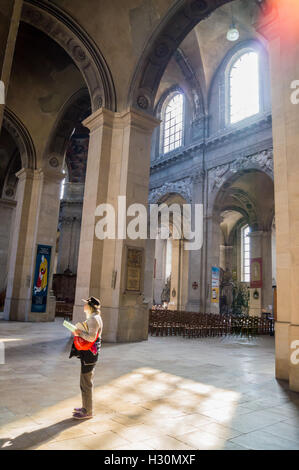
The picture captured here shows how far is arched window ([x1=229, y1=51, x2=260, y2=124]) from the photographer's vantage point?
19.5m

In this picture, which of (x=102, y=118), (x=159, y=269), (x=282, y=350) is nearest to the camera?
(x=282, y=350)

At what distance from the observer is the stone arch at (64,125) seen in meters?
15.1

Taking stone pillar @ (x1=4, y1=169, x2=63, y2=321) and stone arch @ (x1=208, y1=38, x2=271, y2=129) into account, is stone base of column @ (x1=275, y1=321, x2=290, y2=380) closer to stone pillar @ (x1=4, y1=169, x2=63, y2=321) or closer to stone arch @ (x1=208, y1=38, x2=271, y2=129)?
stone pillar @ (x1=4, y1=169, x2=63, y2=321)

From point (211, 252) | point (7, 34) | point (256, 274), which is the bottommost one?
point (256, 274)

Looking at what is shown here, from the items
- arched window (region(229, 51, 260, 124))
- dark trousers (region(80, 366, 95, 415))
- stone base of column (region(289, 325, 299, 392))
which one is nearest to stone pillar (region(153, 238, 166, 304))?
arched window (region(229, 51, 260, 124))

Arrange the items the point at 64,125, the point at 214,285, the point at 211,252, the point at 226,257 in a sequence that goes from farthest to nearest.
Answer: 1. the point at 226,257
2. the point at 211,252
3. the point at 214,285
4. the point at 64,125

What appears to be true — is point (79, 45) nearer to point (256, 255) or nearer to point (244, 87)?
point (244, 87)

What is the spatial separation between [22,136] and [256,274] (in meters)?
16.6

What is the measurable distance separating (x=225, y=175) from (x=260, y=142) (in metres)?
2.66

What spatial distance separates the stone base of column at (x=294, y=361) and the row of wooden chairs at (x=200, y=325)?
24.1 ft

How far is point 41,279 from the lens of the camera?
15273 millimetres

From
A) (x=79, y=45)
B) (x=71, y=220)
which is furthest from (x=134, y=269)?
(x=71, y=220)

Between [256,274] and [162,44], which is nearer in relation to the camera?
[162,44]
